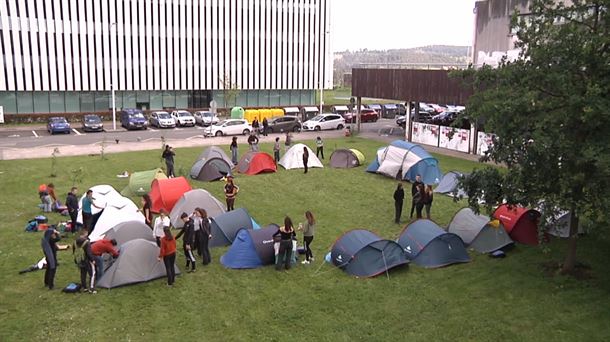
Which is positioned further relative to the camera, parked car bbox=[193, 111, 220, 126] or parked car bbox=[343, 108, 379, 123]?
parked car bbox=[343, 108, 379, 123]

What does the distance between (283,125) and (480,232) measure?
2864 cm

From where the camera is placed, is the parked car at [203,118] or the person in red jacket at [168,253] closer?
the person in red jacket at [168,253]

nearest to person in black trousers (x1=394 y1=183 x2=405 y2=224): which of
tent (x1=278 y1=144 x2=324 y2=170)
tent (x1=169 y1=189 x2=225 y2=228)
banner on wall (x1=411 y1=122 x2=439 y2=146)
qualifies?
tent (x1=169 y1=189 x2=225 y2=228)

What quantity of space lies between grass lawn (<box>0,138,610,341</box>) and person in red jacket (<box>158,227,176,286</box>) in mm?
277

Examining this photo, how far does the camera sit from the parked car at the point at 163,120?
43.5 metres

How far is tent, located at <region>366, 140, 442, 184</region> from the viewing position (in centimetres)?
2244

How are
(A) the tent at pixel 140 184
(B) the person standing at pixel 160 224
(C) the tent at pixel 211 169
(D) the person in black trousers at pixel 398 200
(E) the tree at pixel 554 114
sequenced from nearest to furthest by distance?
(E) the tree at pixel 554 114, (B) the person standing at pixel 160 224, (D) the person in black trousers at pixel 398 200, (A) the tent at pixel 140 184, (C) the tent at pixel 211 169

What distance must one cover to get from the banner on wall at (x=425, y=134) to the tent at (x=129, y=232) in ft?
76.0

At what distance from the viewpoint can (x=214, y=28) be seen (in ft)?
178

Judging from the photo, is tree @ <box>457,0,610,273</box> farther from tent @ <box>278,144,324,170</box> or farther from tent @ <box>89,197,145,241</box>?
tent @ <box>278,144,324,170</box>

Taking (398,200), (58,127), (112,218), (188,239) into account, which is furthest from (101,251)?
(58,127)

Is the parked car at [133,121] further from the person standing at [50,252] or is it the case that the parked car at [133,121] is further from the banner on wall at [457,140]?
the person standing at [50,252]

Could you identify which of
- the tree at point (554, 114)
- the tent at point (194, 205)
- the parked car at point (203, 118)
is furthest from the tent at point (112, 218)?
the parked car at point (203, 118)

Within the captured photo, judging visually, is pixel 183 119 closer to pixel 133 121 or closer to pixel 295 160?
pixel 133 121
